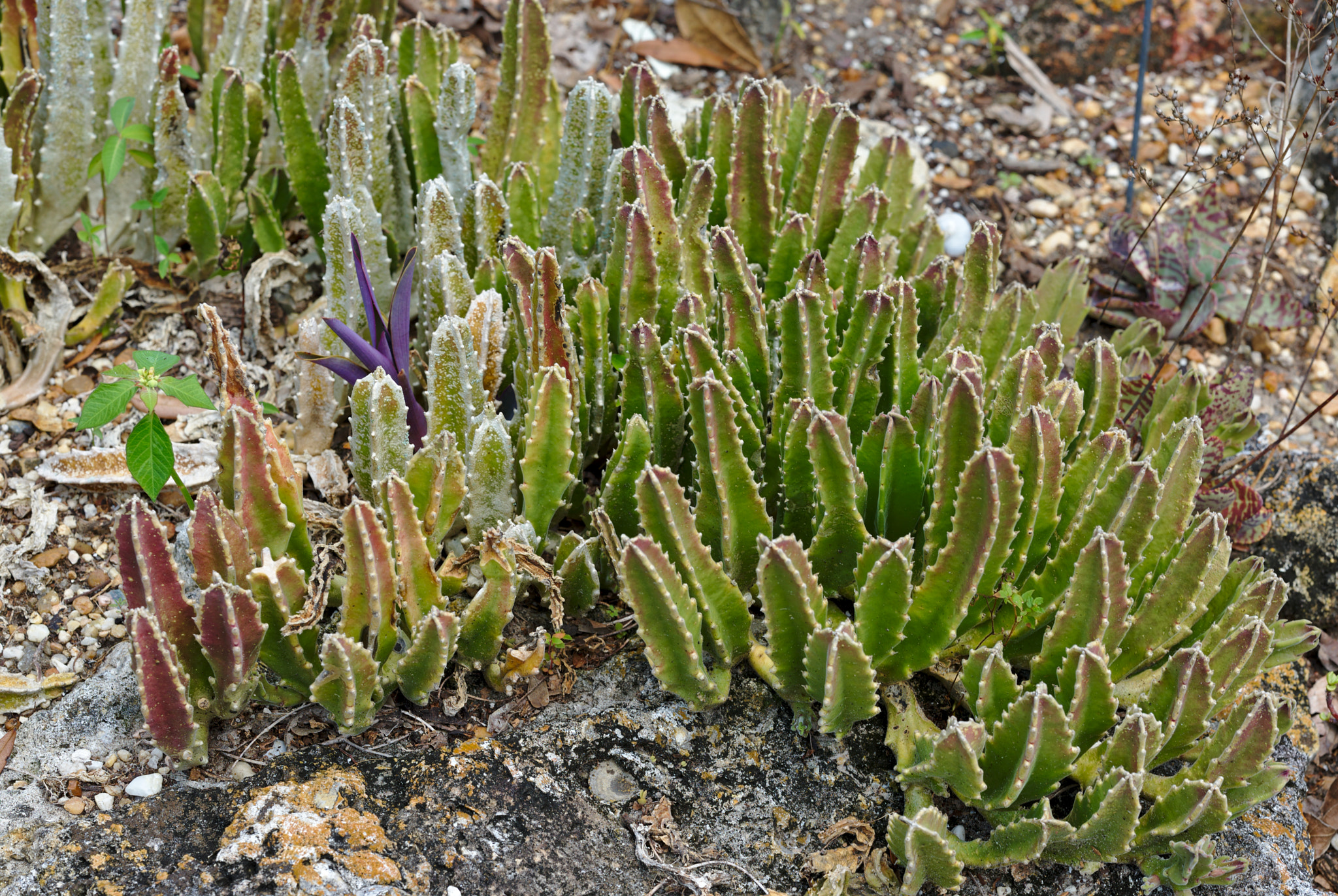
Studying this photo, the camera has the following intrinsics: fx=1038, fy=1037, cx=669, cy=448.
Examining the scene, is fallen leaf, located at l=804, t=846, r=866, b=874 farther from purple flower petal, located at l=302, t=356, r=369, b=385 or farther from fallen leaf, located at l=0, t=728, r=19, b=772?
fallen leaf, located at l=0, t=728, r=19, b=772

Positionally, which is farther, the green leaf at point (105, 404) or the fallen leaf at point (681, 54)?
the fallen leaf at point (681, 54)

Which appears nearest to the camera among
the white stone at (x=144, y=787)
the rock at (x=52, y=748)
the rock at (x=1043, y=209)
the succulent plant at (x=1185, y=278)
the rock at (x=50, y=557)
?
the rock at (x=52, y=748)

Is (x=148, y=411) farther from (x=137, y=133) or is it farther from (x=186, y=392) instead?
(x=137, y=133)

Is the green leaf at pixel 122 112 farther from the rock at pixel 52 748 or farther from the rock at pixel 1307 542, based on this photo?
the rock at pixel 1307 542

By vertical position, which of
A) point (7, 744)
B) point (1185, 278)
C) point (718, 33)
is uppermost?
point (718, 33)

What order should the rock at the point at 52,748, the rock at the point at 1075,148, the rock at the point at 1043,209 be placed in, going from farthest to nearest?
the rock at the point at 1075,148 < the rock at the point at 1043,209 < the rock at the point at 52,748

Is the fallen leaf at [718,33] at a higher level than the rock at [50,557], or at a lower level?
higher

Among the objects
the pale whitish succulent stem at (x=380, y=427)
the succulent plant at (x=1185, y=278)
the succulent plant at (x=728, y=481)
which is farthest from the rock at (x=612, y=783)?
the succulent plant at (x=1185, y=278)

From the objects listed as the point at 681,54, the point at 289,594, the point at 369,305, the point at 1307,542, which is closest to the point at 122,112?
the point at 369,305
